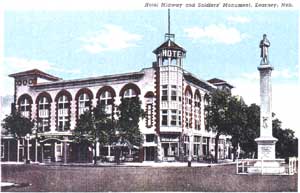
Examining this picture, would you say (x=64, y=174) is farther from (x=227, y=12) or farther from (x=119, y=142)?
(x=227, y=12)

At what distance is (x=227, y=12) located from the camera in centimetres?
1018

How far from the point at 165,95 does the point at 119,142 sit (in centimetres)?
166

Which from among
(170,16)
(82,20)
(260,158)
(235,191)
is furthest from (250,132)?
(82,20)

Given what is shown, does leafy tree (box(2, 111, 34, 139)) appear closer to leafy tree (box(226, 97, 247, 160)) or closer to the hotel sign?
the hotel sign

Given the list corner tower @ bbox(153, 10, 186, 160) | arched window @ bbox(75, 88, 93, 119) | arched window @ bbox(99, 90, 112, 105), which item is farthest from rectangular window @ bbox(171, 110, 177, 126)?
arched window @ bbox(75, 88, 93, 119)

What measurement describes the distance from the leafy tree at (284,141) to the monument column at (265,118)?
0.51 ft

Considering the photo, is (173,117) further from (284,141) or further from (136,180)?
(136,180)

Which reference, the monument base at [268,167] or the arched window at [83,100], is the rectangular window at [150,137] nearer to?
the arched window at [83,100]

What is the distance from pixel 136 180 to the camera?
1080 cm

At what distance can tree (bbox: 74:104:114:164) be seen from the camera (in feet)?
42.4

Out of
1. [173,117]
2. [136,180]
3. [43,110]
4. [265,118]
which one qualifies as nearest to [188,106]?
[173,117]

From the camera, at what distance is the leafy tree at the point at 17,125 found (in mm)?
11568

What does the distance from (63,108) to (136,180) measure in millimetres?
3622

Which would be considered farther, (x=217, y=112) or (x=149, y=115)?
(x=149, y=115)
